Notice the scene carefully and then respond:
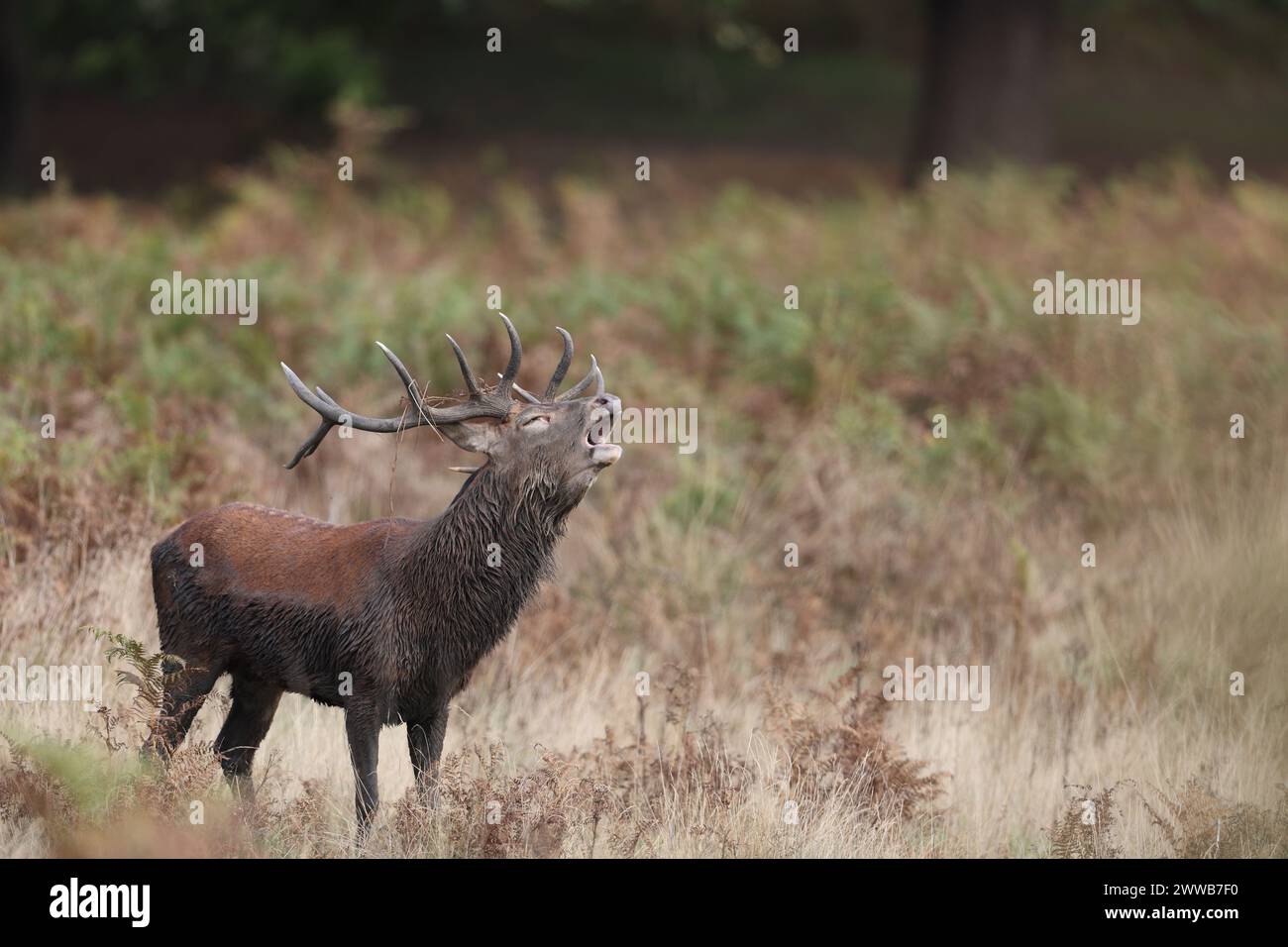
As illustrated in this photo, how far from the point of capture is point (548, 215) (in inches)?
782

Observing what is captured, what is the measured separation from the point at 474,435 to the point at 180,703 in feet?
4.78

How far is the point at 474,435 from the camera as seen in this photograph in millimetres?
5680

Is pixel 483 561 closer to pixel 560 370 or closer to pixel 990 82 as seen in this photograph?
pixel 560 370

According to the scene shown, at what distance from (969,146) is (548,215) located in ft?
16.5

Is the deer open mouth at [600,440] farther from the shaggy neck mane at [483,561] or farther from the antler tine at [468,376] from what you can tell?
the antler tine at [468,376]

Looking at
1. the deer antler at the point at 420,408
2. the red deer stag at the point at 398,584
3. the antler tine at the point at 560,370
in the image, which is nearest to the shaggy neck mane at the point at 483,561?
the red deer stag at the point at 398,584

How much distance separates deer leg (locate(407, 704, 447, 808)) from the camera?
19.0 feet

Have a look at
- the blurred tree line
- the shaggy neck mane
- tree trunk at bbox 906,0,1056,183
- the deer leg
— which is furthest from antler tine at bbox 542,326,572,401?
tree trunk at bbox 906,0,1056,183

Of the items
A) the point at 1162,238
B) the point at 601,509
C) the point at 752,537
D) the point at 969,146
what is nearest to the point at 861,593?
the point at 752,537

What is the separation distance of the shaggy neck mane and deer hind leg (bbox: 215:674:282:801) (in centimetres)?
88

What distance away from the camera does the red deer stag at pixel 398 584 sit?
559cm

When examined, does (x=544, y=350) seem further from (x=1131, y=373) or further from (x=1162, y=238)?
(x=1162, y=238)

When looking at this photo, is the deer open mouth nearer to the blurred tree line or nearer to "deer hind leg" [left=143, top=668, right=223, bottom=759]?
"deer hind leg" [left=143, top=668, right=223, bottom=759]

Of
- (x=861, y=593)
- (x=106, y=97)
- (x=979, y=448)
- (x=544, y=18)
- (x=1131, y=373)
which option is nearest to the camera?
(x=861, y=593)
